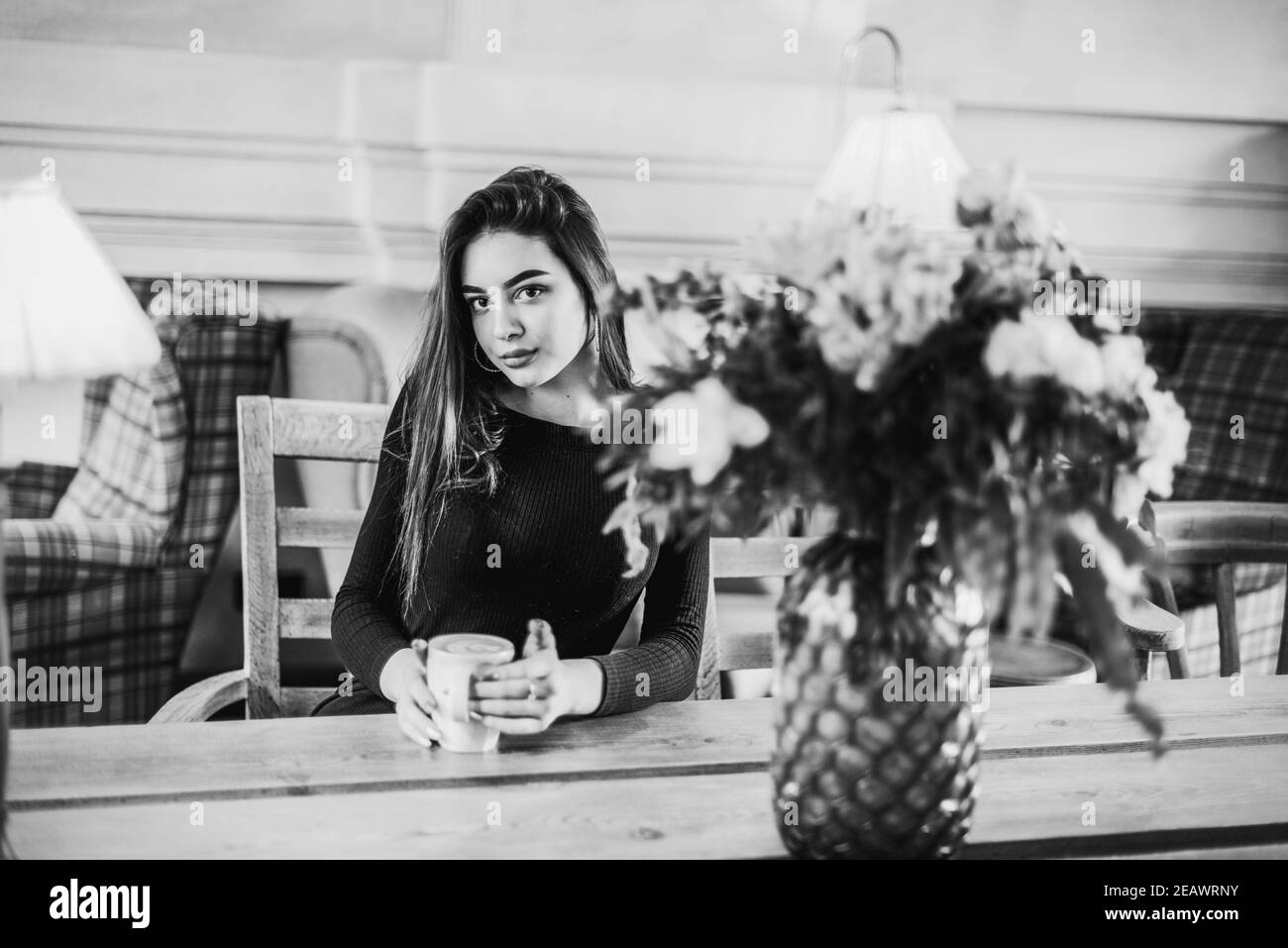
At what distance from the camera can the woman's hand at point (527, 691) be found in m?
1.09

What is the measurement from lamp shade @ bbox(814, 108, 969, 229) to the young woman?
1.13 meters

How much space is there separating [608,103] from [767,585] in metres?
1.16

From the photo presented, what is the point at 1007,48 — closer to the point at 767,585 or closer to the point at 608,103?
the point at 608,103

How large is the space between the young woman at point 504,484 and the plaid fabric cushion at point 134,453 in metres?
0.94

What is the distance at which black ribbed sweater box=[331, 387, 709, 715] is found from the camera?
Answer: 146 cm

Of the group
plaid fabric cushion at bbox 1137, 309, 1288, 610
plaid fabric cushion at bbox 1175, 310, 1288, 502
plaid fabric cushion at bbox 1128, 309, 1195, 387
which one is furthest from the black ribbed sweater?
plaid fabric cushion at bbox 1128, 309, 1195, 387

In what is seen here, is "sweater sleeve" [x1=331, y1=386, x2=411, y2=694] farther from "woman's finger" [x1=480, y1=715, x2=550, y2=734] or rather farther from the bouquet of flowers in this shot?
the bouquet of flowers

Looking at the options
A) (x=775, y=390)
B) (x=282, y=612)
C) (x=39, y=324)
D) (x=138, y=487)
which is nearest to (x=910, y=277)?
(x=775, y=390)

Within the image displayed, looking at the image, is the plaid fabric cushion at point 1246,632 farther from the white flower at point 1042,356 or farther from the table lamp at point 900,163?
the white flower at point 1042,356

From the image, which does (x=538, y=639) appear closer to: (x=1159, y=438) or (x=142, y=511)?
(x=1159, y=438)

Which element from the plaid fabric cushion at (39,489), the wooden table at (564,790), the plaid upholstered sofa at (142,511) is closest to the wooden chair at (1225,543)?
the wooden table at (564,790)

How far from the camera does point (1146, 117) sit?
3.26 meters

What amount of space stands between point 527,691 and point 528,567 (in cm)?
45

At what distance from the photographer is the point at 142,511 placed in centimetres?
237
